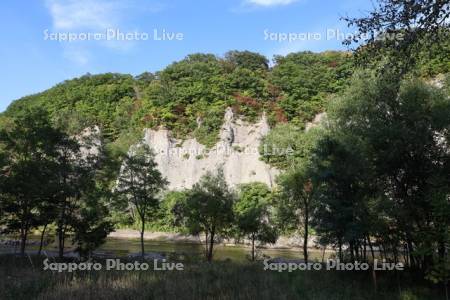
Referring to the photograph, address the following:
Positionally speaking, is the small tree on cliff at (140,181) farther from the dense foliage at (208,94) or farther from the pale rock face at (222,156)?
the dense foliage at (208,94)

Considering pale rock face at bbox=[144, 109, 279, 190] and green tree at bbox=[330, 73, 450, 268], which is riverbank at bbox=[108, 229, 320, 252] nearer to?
pale rock face at bbox=[144, 109, 279, 190]

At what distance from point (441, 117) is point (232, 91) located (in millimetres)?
68977

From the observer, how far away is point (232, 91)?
284 ft

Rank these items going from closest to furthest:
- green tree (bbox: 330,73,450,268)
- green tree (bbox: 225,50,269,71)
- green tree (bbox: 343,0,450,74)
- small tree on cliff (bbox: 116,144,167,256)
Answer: green tree (bbox: 343,0,450,74)
green tree (bbox: 330,73,450,268)
small tree on cliff (bbox: 116,144,167,256)
green tree (bbox: 225,50,269,71)

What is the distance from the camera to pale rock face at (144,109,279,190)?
71.4m

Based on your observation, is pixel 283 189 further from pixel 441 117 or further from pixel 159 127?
pixel 159 127

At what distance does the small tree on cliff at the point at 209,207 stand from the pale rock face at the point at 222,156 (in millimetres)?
34542

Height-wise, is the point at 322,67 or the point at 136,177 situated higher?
the point at 322,67

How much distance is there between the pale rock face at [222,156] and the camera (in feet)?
234

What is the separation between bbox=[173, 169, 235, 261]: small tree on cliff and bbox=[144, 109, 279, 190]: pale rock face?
34542 millimetres

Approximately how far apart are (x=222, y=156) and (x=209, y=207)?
41.8 m

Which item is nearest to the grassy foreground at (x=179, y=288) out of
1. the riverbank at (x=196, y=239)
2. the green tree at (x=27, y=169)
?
the green tree at (x=27, y=169)

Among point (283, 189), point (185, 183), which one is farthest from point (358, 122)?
point (185, 183)

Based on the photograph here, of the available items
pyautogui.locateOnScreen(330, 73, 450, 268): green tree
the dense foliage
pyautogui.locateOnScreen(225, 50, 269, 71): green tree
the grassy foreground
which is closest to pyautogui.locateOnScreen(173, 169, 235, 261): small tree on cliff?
pyautogui.locateOnScreen(330, 73, 450, 268): green tree
